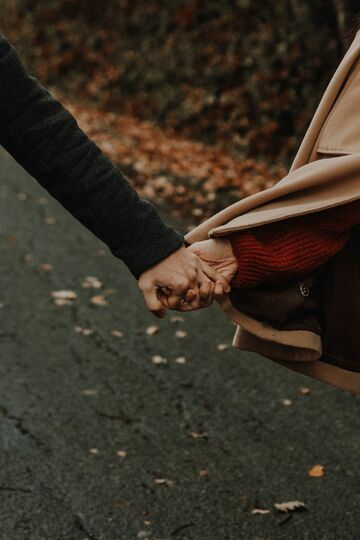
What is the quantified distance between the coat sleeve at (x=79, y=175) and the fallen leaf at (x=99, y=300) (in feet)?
13.0

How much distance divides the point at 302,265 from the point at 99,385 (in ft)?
9.32

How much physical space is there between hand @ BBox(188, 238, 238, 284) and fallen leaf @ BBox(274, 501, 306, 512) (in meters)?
1.81

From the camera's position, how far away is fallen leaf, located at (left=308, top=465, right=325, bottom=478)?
14.1 feet

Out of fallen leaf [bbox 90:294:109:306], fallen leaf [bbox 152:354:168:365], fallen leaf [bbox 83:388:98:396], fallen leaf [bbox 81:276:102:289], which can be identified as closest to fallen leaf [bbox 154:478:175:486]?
fallen leaf [bbox 83:388:98:396]

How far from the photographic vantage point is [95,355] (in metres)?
5.49

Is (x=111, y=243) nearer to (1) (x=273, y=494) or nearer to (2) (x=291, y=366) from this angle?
(2) (x=291, y=366)

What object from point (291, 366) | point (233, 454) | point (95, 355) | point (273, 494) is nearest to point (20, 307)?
point (95, 355)

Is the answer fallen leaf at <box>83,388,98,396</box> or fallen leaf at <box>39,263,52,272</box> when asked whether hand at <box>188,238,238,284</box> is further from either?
fallen leaf at <box>39,263,52,272</box>

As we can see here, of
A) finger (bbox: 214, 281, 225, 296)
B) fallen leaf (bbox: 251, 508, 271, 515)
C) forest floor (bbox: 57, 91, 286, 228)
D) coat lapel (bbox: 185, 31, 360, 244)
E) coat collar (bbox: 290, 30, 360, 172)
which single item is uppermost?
coat collar (bbox: 290, 30, 360, 172)

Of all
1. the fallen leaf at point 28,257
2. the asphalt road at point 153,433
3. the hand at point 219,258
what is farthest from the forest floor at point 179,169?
the hand at point 219,258

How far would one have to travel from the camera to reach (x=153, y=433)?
4.62 meters

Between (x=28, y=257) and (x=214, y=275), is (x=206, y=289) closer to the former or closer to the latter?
(x=214, y=275)

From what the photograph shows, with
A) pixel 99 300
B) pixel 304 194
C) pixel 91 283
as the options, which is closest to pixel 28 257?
pixel 91 283

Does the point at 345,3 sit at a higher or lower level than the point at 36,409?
higher
